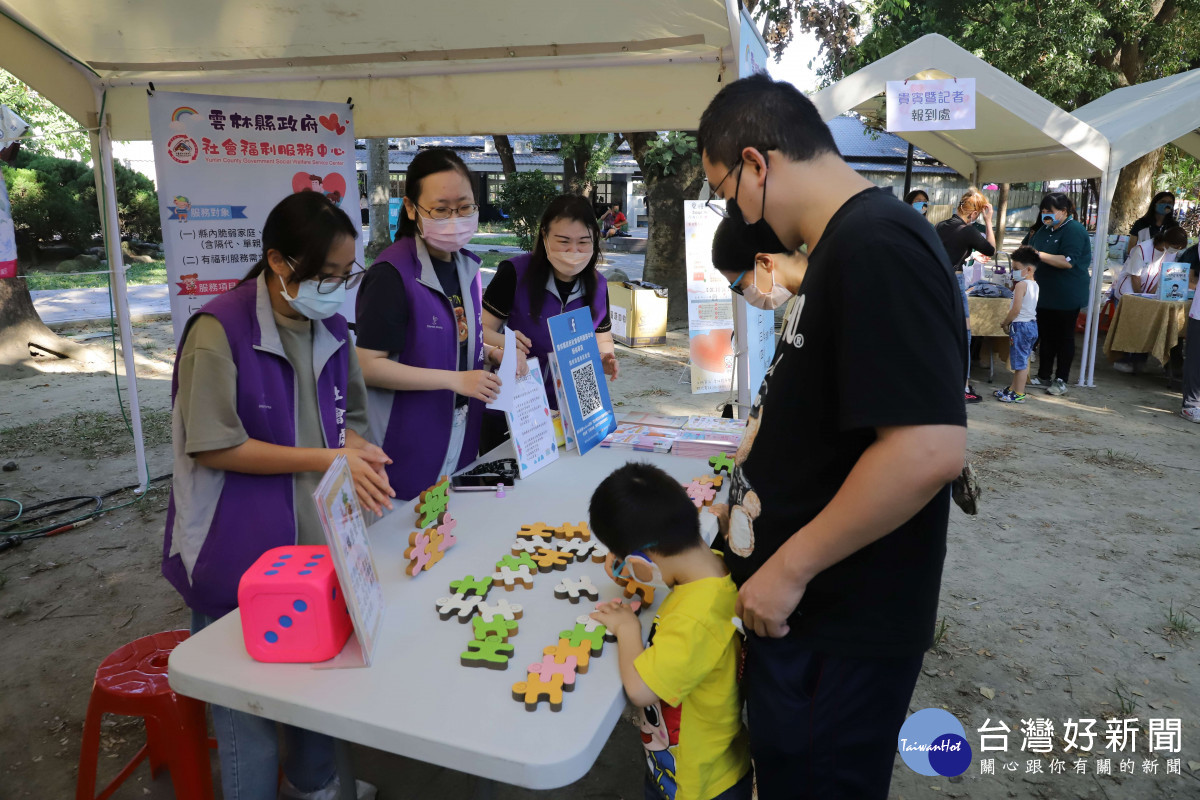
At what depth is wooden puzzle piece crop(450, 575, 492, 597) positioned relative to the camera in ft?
5.36

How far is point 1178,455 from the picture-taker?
567 centimetres

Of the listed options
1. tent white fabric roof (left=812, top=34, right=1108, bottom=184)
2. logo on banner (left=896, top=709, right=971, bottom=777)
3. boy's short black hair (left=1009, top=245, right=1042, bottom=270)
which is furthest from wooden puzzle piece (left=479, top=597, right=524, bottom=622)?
boy's short black hair (left=1009, top=245, right=1042, bottom=270)

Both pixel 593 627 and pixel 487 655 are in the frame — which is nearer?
pixel 487 655

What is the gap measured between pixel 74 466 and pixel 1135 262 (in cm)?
1012

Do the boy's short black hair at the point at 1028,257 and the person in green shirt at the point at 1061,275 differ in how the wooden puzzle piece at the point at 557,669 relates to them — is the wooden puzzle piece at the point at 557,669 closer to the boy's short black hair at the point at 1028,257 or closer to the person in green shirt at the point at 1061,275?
the boy's short black hair at the point at 1028,257

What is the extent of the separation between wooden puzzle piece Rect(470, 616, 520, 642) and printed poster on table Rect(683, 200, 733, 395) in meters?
4.84

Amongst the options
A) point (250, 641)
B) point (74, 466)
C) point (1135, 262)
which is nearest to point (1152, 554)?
point (250, 641)

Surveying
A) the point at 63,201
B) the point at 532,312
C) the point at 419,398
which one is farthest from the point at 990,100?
the point at 63,201

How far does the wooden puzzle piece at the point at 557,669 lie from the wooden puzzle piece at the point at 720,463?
1.12 meters

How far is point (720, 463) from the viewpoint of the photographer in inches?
94.8

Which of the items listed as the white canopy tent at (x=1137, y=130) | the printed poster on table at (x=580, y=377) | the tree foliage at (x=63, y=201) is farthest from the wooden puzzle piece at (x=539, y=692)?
the tree foliage at (x=63, y=201)

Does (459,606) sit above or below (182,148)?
below

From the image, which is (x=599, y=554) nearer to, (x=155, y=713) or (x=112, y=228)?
(x=155, y=713)

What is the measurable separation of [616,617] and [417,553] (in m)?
0.53
